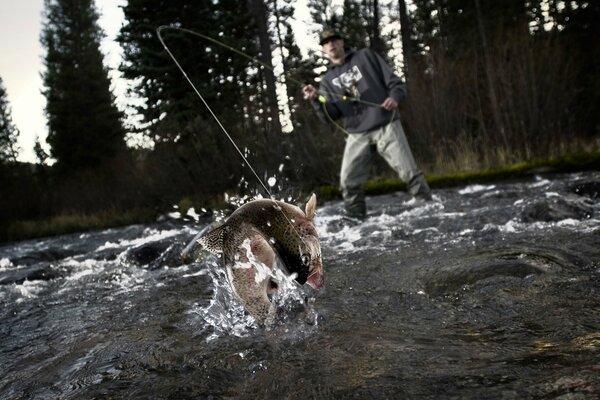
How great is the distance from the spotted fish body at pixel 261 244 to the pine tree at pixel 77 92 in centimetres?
2561

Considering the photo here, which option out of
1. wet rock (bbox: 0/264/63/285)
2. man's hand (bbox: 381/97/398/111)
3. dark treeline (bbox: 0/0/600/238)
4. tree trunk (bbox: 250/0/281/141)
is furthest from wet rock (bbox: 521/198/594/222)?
tree trunk (bbox: 250/0/281/141)

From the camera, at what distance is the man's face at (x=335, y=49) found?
6.13 meters

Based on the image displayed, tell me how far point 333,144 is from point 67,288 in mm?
8364

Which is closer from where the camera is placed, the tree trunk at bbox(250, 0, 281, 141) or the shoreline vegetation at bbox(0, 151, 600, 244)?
the shoreline vegetation at bbox(0, 151, 600, 244)

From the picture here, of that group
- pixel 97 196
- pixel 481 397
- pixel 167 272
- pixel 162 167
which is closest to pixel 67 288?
pixel 167 272

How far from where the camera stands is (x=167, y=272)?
4387 millimetres

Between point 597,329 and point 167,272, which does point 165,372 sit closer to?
point 597,329

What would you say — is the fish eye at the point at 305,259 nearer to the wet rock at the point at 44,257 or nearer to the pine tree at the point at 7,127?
the wet rock at the point at 44,257

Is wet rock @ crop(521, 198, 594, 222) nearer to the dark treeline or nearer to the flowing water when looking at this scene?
the flowing water

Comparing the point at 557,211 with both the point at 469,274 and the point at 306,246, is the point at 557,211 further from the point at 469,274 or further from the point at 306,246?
the point at 306,246

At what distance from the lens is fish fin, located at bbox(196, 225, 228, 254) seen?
6.49 feet

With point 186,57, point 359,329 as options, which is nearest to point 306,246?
point 359,329

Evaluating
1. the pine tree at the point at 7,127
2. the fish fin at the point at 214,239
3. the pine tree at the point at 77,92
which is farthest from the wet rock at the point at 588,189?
the pine tree at the point at 7,127

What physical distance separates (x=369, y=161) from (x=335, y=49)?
155cm
